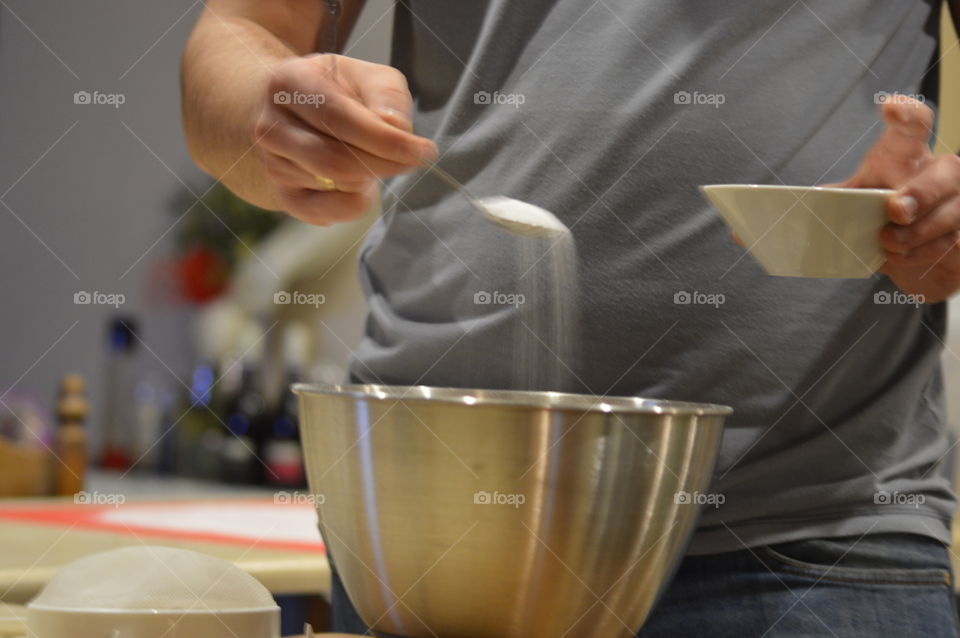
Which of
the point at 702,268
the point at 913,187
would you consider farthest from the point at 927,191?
the point at 702,268

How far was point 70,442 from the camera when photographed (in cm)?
202

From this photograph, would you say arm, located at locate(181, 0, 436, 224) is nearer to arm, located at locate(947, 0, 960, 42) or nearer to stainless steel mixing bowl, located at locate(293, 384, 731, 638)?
stainless steel mixing bowl, located at locate(293, 384, 731, 638)

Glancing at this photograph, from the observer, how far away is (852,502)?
830 mm

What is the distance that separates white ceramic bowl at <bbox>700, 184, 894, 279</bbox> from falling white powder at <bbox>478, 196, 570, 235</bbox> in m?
0.11

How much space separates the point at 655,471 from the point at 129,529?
42.1 inches

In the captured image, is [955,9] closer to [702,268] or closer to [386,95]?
[702,268]

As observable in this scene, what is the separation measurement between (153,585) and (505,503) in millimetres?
176

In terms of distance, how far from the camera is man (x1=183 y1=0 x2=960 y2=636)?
2.64 ft

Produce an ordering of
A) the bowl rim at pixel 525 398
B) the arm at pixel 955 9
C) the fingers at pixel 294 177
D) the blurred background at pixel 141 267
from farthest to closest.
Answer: the blurred background at pixel 141 267 < the arm at pixel 955 9 < the fingers at pixel 294 177 < the bowl rim at pixel 525 398

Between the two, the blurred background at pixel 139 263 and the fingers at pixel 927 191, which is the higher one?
the fingers at pixel 927 191

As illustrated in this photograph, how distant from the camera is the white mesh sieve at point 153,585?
1.78 feet

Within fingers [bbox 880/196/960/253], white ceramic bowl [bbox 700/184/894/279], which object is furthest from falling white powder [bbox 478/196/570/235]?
fingers [bbox 880/196/960/253]

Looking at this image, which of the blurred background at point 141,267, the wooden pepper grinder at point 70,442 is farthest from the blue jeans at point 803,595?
the blurred background at point 141,267

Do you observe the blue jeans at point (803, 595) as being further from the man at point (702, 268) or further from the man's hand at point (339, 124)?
the man's hand at point (339, 124)
